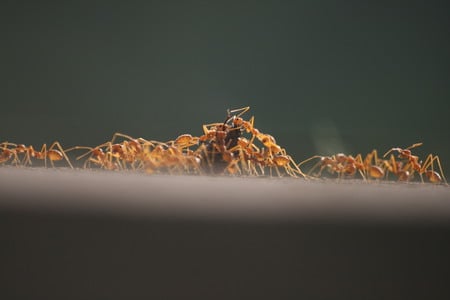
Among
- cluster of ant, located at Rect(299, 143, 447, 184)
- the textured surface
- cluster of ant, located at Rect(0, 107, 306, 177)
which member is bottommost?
the textured surface

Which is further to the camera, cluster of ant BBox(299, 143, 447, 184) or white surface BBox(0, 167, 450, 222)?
cluster of ant BBox(299, 143, 447, 184)

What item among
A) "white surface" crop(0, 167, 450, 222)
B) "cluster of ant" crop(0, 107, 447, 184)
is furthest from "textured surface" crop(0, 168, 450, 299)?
"cluster of ant" crop(0, 107, 447, 184)

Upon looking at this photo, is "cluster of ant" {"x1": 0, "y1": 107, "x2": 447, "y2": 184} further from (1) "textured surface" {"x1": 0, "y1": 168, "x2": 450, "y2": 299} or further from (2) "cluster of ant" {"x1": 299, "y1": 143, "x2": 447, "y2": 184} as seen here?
(1) "textured surface" {"x1": 0, "y1": 168, "x2": 450, "y2": 299}

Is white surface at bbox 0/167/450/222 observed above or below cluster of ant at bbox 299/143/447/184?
below

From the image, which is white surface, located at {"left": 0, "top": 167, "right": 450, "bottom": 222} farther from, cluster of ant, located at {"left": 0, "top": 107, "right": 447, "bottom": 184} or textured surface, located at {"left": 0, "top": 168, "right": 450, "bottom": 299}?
cluster of ant, located at {"left": 0, "top": 107, "right": 447, "bottom": 184}

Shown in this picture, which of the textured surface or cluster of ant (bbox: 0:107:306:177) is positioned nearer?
the textured surface

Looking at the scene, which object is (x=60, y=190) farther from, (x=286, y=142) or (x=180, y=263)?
(x=286, y=142)

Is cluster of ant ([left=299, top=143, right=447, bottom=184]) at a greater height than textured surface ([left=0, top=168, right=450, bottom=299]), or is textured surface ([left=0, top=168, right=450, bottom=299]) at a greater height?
cluster of ant ([left=299, top=143, right=447, bottom=184])

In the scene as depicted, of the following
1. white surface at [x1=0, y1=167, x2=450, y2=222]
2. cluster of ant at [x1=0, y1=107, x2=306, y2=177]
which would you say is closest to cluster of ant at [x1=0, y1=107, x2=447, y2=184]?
cluster of ant at [x1=0, y1=107, x2=306, y2=177]

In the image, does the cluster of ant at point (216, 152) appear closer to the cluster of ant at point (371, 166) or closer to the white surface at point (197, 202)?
the cluster of ant at point (371, 166)

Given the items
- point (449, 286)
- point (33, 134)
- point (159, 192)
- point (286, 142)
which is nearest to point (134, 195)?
point (159, 192)
